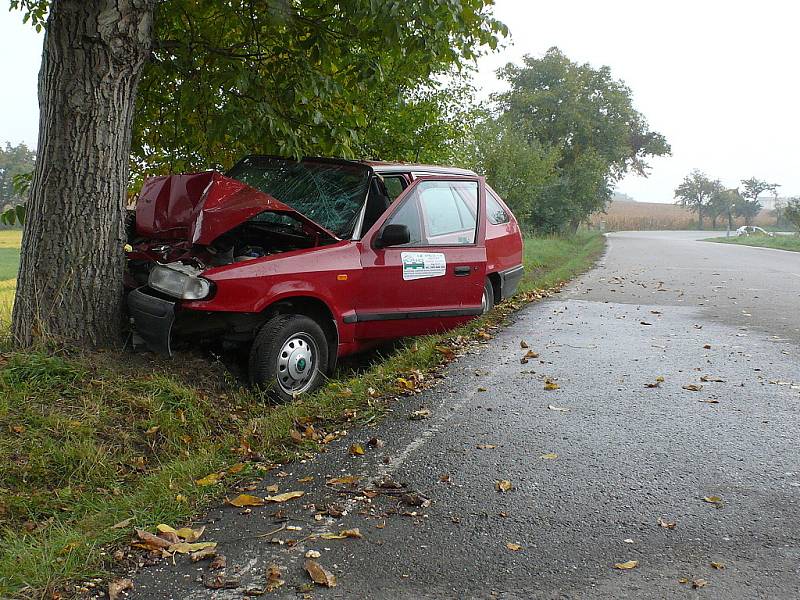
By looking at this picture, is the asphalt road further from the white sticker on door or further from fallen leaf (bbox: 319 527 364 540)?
the white sticker on door

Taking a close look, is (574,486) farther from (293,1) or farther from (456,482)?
(293,1)

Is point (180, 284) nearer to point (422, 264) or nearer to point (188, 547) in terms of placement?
point (422, 264)

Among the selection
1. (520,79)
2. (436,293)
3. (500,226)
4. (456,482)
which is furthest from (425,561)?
(520,79)

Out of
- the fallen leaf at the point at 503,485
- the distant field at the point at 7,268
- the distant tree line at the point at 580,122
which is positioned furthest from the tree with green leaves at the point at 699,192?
the fallen leaf at the point at 503,485

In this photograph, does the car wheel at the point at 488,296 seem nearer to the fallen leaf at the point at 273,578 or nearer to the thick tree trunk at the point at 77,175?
the thick tree trunk at the point at 77,175

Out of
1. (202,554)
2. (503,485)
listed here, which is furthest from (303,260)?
(202,554)

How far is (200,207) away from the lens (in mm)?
6293

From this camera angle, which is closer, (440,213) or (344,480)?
(344,480)

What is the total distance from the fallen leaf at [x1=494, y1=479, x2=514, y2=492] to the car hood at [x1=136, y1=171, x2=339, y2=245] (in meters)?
3.03

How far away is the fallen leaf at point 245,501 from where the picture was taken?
4.16 metres

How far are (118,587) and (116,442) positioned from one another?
1.96 metres

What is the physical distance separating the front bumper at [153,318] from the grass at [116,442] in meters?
0.24

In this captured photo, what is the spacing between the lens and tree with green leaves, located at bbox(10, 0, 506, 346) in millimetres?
6242

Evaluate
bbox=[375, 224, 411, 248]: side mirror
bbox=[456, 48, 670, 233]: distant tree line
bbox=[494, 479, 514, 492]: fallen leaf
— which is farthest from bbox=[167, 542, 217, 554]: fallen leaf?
bbox=[456, 48, 670, 233]: distant tree line
